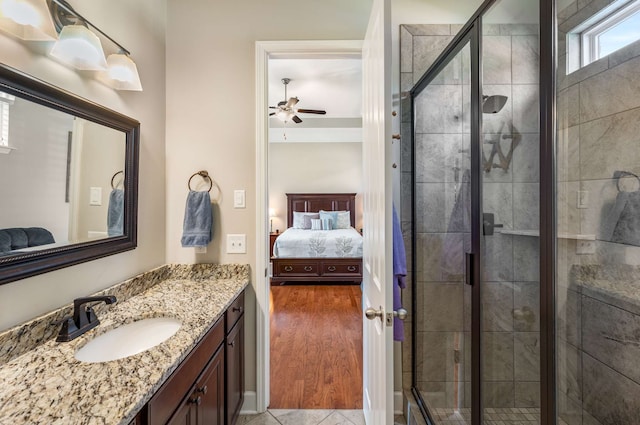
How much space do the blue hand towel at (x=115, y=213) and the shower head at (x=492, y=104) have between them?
192 cm

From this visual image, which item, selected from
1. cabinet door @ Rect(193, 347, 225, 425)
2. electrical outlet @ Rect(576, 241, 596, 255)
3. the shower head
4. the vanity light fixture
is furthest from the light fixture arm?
electrical outlet @ Rect(576, 241, 596, 255)

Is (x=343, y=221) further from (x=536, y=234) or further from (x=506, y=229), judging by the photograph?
(x=536, y=234)

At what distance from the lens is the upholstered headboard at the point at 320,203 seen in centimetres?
645

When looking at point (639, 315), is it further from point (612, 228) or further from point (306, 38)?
point (306, 38)

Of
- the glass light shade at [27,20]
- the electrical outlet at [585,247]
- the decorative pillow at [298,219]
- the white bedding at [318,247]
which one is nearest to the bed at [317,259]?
the white bedding at [318,247]

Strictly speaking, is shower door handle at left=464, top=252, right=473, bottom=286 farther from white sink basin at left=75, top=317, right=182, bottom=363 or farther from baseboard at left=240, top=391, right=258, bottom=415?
baseboard at left=240, top=391, right=258, bottom=415

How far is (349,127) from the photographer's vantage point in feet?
19.9

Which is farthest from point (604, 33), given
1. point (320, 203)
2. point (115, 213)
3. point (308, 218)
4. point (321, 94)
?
point (320, 203)

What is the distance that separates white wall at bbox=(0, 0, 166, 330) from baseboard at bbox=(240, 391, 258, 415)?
3.47ft

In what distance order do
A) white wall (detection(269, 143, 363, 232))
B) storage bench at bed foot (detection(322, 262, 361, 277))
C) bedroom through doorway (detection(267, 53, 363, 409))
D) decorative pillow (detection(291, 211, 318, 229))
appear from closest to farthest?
bedroom through doorway (detection(267, 53, 363, 409)) < storage bench at bed foot (detection(322, 262, 361, 277)) < decorative pillow (detection(291, 211, 318, 229)) < white wall (detection(269, 143, 363, 232))

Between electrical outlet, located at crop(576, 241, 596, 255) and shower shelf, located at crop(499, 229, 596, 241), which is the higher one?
shower shelf, located at crop(499, 229, 596, 241)

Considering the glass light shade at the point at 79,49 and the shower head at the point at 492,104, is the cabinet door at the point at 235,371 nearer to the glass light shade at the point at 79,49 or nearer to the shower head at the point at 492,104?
the glass light shade at the point at 79,49

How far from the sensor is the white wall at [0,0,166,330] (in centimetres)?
101

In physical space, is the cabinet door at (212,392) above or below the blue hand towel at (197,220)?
below
